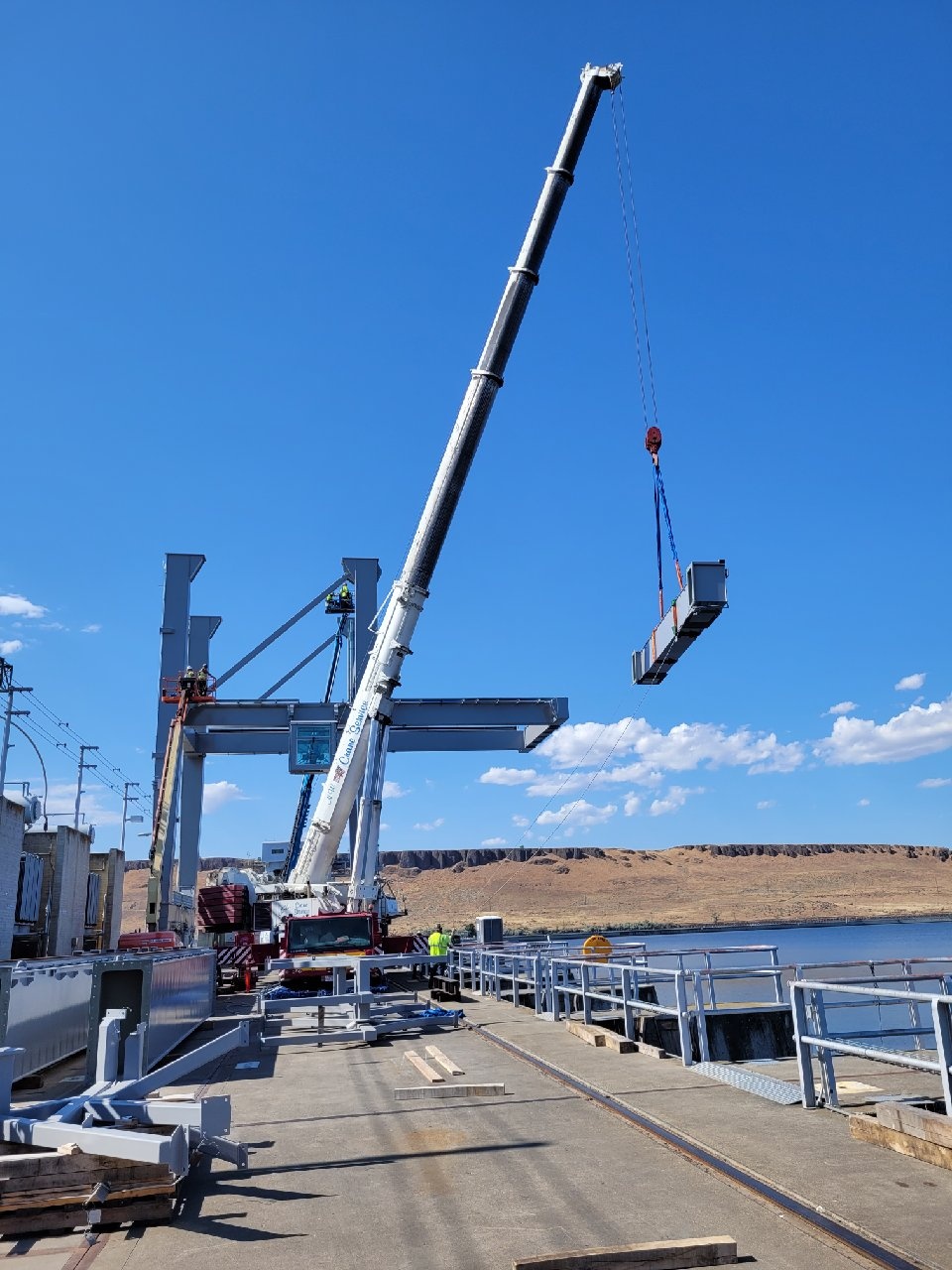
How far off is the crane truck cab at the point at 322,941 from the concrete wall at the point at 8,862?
5.53 meters

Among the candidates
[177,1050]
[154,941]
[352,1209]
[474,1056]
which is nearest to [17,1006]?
[177,1050]

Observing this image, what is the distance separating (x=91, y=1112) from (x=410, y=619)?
16.9m

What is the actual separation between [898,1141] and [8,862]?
18020mm

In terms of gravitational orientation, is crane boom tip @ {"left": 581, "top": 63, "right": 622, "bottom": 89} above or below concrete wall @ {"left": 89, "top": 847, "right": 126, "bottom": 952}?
above

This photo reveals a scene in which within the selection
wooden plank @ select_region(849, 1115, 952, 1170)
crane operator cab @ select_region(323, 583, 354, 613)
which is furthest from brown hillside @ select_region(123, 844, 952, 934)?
wooden plank @ select_region(849, 1115, 952, 1170)

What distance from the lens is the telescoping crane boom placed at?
21.8 metres

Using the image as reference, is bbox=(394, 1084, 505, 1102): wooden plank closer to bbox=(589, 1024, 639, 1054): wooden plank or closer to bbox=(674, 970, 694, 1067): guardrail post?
bbox=(674, 970, 694, 1067): guardrail post

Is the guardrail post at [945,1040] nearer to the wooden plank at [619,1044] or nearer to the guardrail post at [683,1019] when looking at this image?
the guardrail post at [683,1019]

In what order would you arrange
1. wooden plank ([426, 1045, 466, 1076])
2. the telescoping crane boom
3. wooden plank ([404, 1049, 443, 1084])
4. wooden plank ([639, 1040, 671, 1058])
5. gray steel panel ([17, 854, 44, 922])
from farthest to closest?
gray steel panel ([17, 854, 44, 922]) < the telescoping crane boom < wooden plank ([639, 1040, 671, 1058]) < wooden plank ([426, 1045, 466, 1076]) < wooden plank ([404, 1049, 443, 1084])

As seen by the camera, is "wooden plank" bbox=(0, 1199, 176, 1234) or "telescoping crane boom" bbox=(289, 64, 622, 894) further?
"telescoping crane boom" bbox=(289, 64, 622, 894)

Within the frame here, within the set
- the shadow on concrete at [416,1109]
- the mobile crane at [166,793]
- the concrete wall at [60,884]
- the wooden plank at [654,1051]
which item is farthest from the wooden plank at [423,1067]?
the mobile crane at [166,793]

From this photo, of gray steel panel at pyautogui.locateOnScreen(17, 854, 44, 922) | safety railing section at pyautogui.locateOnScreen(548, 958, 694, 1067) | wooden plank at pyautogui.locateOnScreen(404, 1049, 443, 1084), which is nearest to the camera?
wooden plank at pyautogui.locateOnScreen(404, 1049, 443, 1084)

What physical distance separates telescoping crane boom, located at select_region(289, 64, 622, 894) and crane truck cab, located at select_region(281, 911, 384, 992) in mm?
3093

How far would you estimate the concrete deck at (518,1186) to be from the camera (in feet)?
17.4
